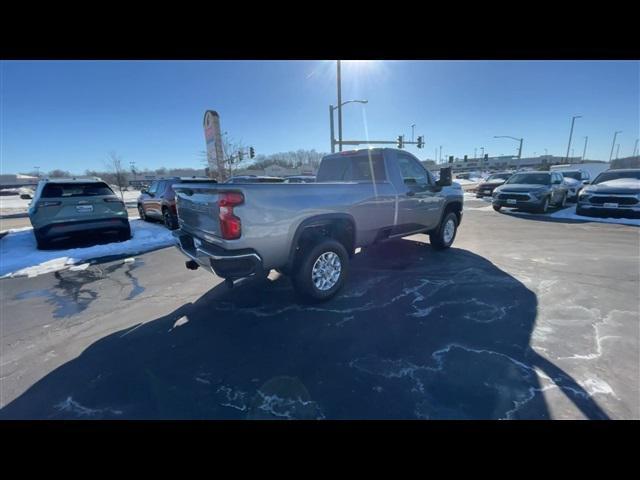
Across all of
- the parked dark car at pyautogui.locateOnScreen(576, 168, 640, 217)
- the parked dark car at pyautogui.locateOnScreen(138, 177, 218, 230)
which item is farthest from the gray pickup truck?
the parked dark car at pyautogui.locateOnScreen(576, 168, 640, 217)

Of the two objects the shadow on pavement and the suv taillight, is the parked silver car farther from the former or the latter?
the suv taillight

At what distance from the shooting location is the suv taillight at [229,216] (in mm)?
2848

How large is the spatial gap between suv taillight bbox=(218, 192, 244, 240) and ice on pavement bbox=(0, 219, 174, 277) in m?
4.98

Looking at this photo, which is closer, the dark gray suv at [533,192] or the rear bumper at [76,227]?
the rear bumper at [76,227]

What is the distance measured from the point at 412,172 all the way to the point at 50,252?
27.7 feet

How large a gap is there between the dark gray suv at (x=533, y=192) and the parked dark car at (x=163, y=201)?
40.8ft

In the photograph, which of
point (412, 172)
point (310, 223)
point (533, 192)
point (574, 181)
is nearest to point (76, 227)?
point (310, 223)

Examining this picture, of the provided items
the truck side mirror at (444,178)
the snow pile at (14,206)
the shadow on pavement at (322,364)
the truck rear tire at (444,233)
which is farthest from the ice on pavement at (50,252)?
the snow pile at (14,206)

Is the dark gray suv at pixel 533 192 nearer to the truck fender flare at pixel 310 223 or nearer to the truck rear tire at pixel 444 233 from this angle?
the truck rear tire at pixel 444 233

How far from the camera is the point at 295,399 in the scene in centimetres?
210
